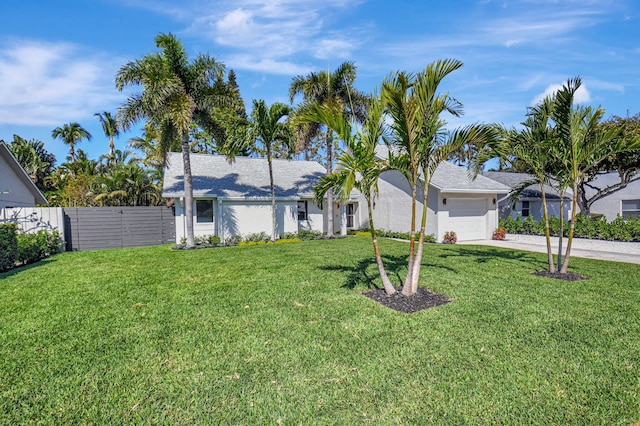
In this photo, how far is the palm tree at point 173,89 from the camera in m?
13.0

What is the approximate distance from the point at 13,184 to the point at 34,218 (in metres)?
2.92

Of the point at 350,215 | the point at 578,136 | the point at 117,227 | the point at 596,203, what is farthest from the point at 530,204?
the point at 117,227

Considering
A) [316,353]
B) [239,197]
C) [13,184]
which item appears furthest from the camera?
[239,197]

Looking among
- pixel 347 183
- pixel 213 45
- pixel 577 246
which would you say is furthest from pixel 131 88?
pixel 577 246

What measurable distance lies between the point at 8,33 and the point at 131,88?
13.0 ft

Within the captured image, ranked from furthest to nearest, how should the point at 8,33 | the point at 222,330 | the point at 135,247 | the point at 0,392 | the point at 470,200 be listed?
the point at 470,200 < the point at 135,247 < the point at 8,33 < the point at 222,330 < the point at 0,392

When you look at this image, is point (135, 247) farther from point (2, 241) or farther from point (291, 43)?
point (291, 43)

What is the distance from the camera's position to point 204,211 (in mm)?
16016

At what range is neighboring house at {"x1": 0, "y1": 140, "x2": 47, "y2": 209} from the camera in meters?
13.0

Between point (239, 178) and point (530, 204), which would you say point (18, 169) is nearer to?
point (239, 178)

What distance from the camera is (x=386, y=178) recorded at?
1859cm

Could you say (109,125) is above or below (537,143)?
above

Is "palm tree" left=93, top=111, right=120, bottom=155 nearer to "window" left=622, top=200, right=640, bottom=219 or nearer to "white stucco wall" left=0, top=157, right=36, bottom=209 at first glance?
"white stucco wall" left=0, top=157, right=36, bottom=209

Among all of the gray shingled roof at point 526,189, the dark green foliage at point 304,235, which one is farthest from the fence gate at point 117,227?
the gray shingled roof at point 526,189
